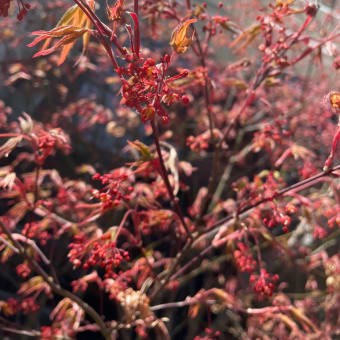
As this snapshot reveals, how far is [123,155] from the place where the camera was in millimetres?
3527

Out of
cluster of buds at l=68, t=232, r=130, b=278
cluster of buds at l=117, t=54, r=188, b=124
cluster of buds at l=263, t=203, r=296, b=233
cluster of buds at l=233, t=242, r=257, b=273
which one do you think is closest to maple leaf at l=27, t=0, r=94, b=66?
cluster of buds at l=117, t=54, r=188, b=124

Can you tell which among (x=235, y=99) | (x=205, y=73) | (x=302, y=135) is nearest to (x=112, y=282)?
(x=205, y=73)

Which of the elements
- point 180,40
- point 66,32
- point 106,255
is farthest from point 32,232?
point 180,40

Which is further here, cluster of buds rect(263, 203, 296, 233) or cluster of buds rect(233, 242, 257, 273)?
cluster of buds rect(233, 242, 257, 273)

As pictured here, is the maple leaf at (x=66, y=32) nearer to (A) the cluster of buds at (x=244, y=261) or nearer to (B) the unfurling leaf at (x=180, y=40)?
(B) the unfurling leaf at (x=180, y=40)

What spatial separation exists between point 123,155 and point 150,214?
2117 mm

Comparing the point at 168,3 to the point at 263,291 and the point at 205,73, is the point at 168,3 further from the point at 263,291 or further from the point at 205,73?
the point at 263,291

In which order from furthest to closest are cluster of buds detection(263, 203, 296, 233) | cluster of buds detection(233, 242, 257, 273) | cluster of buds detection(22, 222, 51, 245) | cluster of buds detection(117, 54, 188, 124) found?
1. cluster of buds detection(233, 242, 257, 273)
2. cluster of buds detection(22, 222, 51, 245)
3. cluster of buds detection(263, 203, 296, 233)
4. cluster of buds detection(117, 54, 188, 124)

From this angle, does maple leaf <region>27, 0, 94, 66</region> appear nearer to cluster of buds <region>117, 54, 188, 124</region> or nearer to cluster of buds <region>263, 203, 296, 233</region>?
cluster of buds <region>117, 54, 188, 124</region>

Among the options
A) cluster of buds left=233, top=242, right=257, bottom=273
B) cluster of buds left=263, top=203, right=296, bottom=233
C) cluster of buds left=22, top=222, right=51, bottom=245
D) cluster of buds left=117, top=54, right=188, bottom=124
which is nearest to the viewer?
Result: cluster of buds left=117, top=54, right=188, bottom=124

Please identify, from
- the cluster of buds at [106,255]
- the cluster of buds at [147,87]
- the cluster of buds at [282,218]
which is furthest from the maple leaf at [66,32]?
the cluster of buds at [282,218]

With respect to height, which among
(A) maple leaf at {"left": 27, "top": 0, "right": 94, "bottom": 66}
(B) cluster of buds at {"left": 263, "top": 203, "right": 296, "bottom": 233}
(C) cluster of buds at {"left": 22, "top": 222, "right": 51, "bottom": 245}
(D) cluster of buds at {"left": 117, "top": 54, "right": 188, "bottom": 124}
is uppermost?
(A) maple leaf at {"left": 27, "top": 0, "right": 94, "bottom": 66}

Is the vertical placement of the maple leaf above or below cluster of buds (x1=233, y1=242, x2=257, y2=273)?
above

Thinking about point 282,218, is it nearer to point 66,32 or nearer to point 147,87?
point 147,87
